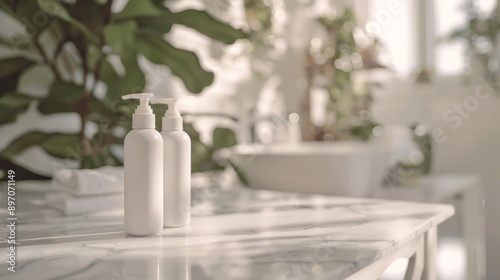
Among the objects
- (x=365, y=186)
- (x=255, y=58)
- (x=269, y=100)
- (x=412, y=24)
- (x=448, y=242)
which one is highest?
(x=412, y=24)

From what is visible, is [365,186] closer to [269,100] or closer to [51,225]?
[269,100]

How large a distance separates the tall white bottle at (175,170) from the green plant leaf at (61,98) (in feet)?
1.58

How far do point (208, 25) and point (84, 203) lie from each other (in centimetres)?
49

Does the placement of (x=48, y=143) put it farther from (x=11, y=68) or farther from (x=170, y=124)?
(x=170, y=124)

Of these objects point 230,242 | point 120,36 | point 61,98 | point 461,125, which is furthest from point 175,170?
point 461,125

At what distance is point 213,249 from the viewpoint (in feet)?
1.97

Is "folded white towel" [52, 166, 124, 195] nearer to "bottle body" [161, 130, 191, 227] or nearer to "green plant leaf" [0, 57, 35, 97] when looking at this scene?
"bottle body" [161, 130, 191, 227]

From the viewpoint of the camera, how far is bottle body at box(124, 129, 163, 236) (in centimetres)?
65

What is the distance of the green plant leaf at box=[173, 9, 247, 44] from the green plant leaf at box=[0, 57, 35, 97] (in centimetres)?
37

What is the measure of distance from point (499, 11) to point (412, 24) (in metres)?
0.46

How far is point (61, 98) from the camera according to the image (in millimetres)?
1114

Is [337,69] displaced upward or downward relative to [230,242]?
upward

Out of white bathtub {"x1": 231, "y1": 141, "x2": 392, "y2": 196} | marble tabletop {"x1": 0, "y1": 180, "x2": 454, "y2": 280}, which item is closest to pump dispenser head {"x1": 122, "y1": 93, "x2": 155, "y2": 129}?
marble tabletop {"x1": 0, "y1": 180, "x2": 454, "y2": 280}

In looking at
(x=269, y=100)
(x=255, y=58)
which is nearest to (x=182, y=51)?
(x=255, y=58)
